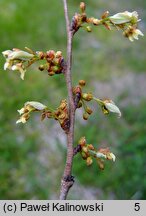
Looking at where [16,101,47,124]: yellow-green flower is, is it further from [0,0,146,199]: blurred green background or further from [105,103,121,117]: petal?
[0,0,146,199]: blurred green background

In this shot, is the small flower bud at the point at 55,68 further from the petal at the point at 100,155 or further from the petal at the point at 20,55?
the petal at the point at 100,155

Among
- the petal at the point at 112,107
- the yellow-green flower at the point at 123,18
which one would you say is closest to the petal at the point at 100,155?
the petal at the point at 112,107

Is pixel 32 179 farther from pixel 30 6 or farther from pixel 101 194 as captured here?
pixel 30 6

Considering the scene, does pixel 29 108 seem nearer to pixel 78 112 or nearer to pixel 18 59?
pixel 18 59

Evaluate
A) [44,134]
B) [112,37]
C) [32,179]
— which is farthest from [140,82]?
[32,179]

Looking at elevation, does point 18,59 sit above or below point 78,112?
below

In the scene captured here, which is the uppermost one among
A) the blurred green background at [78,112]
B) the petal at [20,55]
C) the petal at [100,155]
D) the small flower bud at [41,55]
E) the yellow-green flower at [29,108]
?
the blurred green background at [78,112]

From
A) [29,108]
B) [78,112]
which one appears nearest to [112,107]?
[29,108]

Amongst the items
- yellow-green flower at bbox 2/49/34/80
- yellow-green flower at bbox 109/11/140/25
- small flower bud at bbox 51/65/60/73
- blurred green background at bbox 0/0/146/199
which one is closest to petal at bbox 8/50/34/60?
yellow-green flower at bbox 2/49/34/80

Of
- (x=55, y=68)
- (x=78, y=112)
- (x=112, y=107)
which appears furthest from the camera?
(x=78, y=112)
